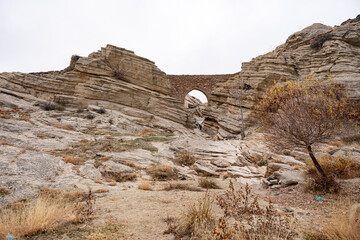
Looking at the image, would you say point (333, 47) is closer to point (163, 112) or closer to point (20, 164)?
point (163, 112)

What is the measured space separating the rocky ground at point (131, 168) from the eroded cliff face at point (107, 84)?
2.95 meters

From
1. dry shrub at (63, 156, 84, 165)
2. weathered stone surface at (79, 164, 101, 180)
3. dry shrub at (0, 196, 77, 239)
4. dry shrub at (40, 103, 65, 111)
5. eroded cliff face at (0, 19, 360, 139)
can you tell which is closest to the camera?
dry shrub at (0, 196, 77, 239)

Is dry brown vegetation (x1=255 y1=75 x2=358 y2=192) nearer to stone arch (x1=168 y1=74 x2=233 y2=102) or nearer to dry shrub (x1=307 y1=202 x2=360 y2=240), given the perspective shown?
dry shrub (x1=307 y1=202 x2=360 y2=240)

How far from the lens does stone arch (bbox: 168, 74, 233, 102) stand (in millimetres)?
27734

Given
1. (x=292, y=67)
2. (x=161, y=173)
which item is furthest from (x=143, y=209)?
(x=292, y=67)

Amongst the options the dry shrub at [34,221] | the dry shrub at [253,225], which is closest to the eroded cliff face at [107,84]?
the dry shrub at [34,221]

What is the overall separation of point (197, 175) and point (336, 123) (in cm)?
560

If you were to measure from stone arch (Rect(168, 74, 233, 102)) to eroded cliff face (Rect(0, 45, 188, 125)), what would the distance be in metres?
4.81

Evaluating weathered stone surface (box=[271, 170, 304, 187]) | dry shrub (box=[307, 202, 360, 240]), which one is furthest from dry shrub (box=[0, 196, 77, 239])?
weathered stone surface (box=[271, 170, 304, 187])

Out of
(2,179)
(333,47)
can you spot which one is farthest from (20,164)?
(333,47)

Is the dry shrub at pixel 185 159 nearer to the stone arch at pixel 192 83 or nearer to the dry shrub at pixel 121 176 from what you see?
the dry shrub at pixel 121 176

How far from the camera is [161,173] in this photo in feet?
25.4

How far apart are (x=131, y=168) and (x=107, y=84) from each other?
48.5 ft

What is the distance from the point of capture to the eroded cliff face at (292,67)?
1925 cm
